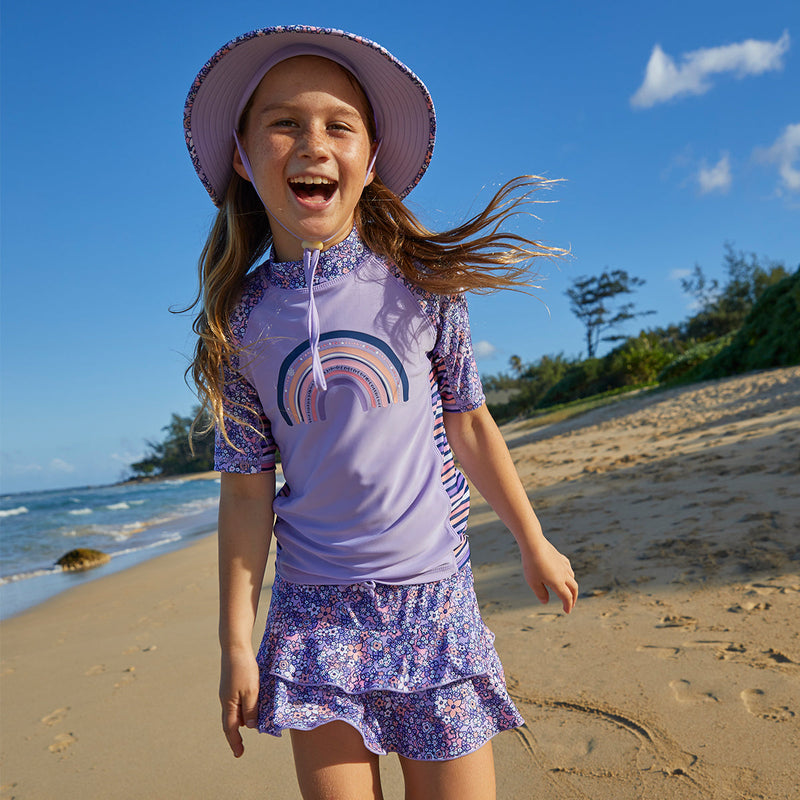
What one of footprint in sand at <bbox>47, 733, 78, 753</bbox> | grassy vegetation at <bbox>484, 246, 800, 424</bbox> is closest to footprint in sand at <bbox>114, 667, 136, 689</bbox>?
footprint in sand at <bbox>47, 733, 78, 753</bbox>

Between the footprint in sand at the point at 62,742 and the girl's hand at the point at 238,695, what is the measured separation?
204cm

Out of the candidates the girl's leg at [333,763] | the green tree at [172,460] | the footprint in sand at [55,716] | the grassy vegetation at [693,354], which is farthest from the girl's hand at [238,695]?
the green tree at [172,460]

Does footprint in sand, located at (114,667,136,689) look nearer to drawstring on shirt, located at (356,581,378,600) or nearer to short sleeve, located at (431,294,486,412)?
drawstring on shirt, located at (356,581,378,600)

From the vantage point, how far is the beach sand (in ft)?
6.91

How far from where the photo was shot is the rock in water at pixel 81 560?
895 centimetres

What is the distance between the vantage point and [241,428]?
5.20ft

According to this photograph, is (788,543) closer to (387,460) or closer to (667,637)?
(667,637)

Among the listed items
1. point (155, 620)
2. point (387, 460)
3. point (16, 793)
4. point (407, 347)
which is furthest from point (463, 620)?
point (155, 620)

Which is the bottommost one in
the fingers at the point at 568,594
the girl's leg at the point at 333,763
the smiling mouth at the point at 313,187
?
the girl's leg at the point at 333,763

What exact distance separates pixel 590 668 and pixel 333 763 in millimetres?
1655

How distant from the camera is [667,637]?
283 cm

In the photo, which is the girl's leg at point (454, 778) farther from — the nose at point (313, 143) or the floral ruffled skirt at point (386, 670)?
the nose at point (313, 143)

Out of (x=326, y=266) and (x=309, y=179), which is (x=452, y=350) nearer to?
(x=326, y=266)

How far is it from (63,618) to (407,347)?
17.9ft
